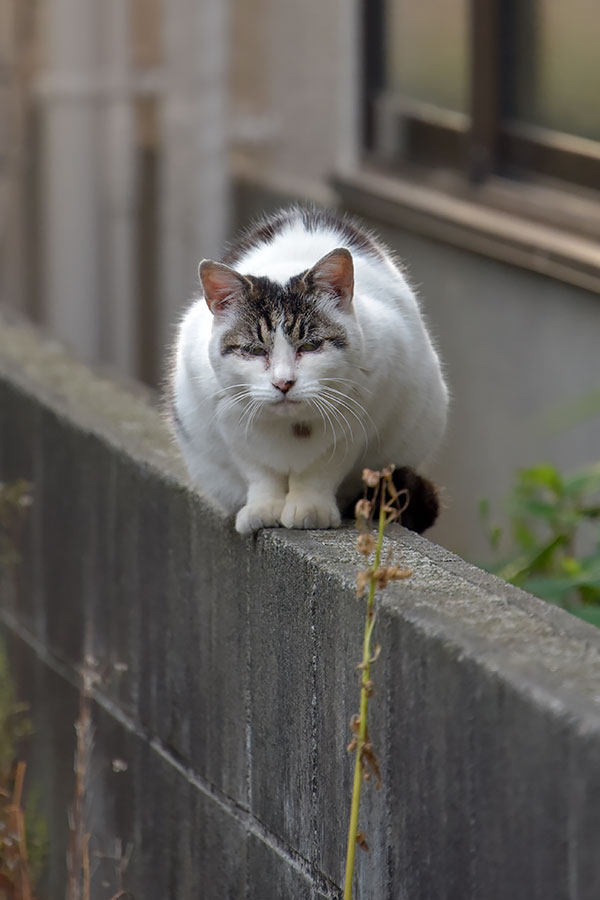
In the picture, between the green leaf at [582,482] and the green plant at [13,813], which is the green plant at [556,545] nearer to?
the green leaf at [582,482]

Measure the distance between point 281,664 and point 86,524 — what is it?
1.07 meters

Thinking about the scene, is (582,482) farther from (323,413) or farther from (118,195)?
(118,195)

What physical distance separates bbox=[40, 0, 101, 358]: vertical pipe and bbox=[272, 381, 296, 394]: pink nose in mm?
3627

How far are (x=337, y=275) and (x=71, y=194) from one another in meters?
3.78

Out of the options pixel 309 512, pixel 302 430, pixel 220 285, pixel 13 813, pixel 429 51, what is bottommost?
pixel 13 813

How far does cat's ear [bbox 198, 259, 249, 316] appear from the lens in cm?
246

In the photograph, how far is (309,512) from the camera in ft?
8.13

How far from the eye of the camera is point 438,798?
1911mm

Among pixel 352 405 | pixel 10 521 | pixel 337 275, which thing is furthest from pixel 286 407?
pixel 10 521

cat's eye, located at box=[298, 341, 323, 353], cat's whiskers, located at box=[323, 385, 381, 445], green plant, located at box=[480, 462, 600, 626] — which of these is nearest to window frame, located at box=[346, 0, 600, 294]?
green plant, located at box=[480, 462, 600, 626]

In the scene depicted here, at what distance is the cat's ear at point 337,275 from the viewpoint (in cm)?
242

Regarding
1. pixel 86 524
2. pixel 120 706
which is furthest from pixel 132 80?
pixel 120 706

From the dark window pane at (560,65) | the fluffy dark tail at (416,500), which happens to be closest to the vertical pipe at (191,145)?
the dark window pane at (560,65)

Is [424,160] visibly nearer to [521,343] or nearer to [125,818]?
[521,343]
